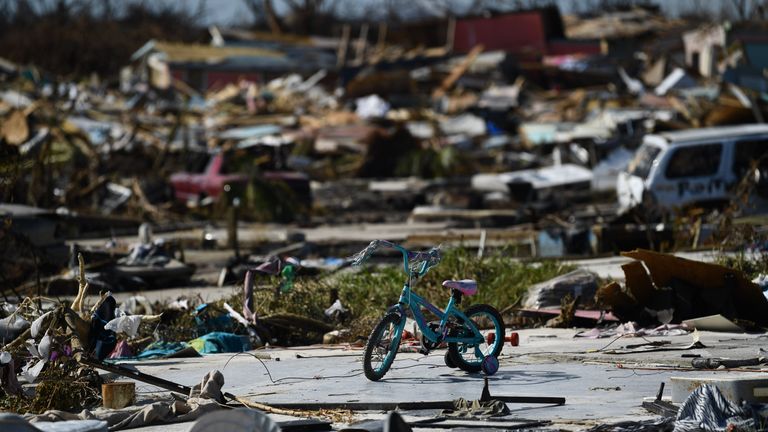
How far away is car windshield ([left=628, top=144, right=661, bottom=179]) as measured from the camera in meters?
20.1

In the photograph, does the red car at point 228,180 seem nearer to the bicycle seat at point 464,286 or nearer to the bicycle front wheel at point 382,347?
the bicycle seat at point 464,286

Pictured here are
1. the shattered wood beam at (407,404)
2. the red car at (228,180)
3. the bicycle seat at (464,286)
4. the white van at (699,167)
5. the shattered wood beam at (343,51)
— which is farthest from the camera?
the shattered wood beam at (343,51)

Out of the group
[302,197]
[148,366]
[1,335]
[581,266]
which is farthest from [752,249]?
Result: [302,197]

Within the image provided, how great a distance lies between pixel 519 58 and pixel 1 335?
43606 millimetres

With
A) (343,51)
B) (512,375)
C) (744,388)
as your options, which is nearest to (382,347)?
(512,375)

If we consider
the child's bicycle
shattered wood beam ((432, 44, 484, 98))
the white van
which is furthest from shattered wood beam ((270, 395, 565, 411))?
shattered wood beam ((432, 44, 484, 98))

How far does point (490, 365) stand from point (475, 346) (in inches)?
7.4

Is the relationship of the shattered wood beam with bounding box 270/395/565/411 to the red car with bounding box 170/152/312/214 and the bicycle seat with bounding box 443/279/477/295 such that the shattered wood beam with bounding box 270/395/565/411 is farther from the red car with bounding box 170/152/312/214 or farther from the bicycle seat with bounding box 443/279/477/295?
the red car with bounding box 170/152/312/214

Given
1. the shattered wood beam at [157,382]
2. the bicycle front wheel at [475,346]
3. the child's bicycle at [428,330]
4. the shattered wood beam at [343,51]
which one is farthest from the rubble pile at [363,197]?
the child's bicycle at [428,330]

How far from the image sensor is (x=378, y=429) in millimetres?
6840

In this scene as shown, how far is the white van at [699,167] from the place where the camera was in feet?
64.7

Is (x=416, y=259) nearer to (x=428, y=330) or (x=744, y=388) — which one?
(x=428, y=330)

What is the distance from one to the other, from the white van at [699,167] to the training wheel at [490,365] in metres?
11.1

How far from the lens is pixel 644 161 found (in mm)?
20391
